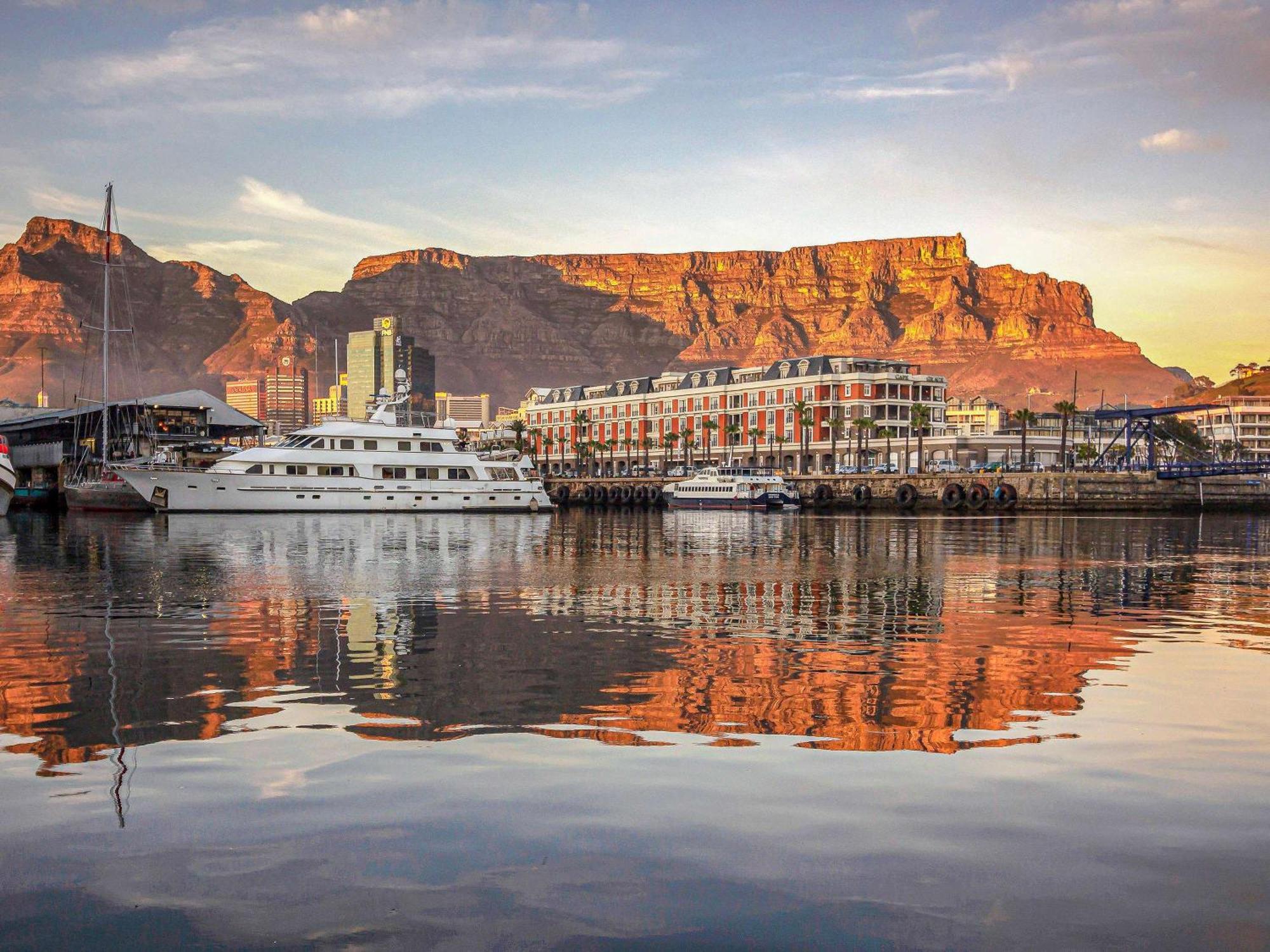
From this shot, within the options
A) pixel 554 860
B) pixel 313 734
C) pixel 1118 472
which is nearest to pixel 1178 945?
Answer: pixel 554 860

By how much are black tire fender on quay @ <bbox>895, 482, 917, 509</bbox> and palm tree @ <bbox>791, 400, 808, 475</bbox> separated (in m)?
39.1

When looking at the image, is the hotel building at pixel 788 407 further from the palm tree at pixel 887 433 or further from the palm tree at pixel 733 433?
the palm tree at pixel 887 433

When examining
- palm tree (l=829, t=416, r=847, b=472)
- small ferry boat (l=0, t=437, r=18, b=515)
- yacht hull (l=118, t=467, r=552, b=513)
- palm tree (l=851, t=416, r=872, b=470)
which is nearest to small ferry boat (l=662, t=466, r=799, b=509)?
yacht hull (l=118, t=467, r=552, b=513)

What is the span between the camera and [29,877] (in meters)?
7.09

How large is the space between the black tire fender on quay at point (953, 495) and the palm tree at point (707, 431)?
189 ft

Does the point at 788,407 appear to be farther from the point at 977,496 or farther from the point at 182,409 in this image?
the point at 182,409

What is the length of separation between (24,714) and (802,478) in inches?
4640

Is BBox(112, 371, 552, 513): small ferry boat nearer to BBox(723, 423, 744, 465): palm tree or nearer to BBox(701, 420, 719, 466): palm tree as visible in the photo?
BBox(723, 423, 744, 465): palm tree

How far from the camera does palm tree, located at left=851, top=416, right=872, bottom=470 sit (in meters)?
145

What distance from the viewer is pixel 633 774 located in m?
9.65

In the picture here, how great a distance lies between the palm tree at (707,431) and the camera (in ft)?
550

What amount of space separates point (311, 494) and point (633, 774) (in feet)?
260

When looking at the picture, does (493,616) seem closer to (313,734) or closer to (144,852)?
(313,734)

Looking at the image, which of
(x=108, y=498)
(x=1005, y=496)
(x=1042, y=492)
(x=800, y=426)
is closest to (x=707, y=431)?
(x=800, y=426)
